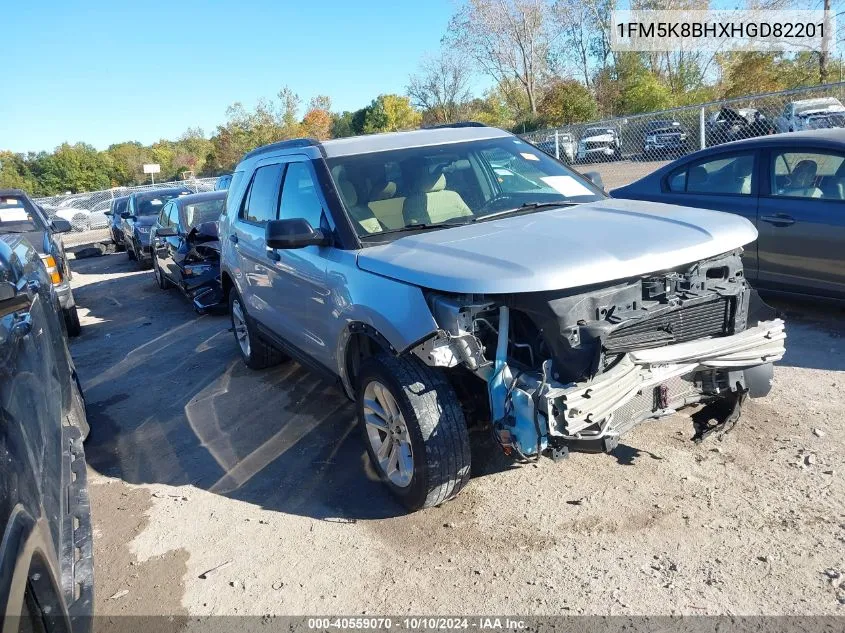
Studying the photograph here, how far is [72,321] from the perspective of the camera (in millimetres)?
8320

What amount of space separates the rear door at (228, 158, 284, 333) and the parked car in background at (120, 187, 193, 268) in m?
9.49

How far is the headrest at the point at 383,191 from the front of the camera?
4.07m

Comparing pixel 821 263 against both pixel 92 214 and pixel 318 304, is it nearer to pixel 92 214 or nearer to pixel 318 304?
pixel 318 304

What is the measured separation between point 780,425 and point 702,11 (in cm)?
3956

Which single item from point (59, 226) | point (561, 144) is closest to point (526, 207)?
point (59, 226)

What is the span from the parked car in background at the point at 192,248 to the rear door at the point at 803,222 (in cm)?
594

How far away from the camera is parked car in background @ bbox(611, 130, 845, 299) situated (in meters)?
5.44

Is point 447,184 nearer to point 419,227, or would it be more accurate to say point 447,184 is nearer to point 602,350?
point 419,227

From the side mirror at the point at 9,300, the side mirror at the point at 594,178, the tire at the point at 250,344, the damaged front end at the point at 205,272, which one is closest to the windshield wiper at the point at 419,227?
the side mirror at the point at 594,178

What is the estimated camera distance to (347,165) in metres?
4.22

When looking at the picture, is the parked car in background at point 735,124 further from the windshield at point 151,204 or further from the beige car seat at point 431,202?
the windshield at point 151,204

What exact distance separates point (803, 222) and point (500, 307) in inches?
151

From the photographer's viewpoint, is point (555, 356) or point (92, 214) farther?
point (92, 214)

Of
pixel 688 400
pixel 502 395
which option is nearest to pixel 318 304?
pixel 502 395
